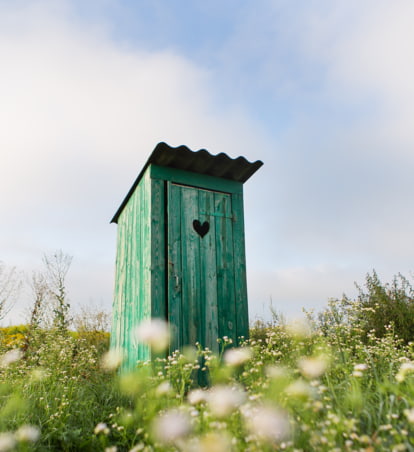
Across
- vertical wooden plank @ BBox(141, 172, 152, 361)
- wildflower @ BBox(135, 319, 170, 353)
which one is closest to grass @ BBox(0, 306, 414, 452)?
wildflower @ BBox(135, 319, 170, 353)

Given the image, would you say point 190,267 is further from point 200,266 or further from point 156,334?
point 156,334

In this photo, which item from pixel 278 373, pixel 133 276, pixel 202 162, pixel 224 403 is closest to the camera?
pixel 224 403

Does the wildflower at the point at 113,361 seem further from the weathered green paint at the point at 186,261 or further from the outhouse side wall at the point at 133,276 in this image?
the weathered green paint at the point at 186,261

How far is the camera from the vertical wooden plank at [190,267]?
3971mm

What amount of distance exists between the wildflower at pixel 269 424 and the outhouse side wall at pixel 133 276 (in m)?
2.19

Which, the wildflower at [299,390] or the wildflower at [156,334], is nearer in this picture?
the wildflower at [299,390]

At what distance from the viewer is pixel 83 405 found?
291 cm

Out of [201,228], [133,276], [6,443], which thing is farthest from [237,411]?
[133,276]

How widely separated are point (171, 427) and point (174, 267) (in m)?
2.29

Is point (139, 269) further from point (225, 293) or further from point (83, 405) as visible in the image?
point (83, 405)

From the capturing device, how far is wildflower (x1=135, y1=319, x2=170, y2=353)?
3.49 m

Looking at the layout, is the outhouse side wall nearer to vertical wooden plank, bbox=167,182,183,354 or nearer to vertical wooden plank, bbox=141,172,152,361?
vertical wooden plank, bbox=141,172,152,361

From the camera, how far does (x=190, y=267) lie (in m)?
4.15

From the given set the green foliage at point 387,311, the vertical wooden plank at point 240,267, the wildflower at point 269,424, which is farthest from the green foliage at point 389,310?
the wildflower at point 269,424
